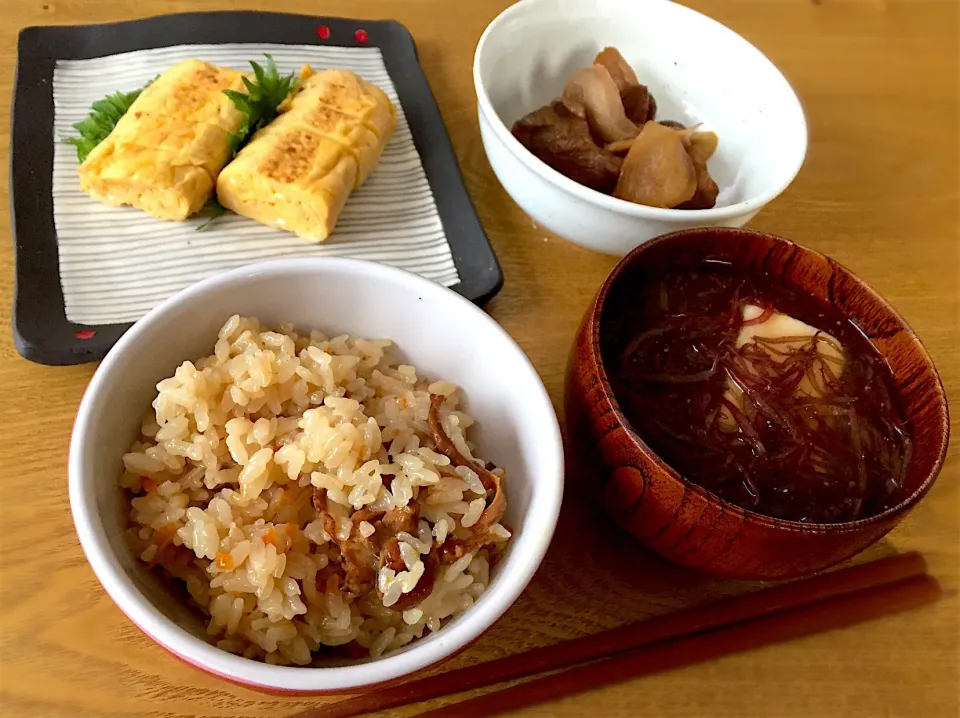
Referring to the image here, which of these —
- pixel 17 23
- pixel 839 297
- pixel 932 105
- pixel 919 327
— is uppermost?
pixel 17 23

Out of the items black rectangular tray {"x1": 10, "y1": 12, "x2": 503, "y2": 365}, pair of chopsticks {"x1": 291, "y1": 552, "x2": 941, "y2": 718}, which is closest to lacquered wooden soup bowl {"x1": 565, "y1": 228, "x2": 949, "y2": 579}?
pair of chopsticks {"x1": 291, "y1": 552, "x2": 941, "y2": 718}

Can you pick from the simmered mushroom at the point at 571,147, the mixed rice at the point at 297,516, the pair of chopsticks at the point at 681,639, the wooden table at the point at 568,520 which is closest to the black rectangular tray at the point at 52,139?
the wooden table at the point at 568,520

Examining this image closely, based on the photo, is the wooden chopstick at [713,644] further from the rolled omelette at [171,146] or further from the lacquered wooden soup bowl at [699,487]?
the rolled omelette at [171,146]

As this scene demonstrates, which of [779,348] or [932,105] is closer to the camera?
[779,348]

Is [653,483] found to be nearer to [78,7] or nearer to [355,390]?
[355,390]

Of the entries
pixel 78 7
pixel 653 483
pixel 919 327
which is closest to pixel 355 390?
pixel 653 483

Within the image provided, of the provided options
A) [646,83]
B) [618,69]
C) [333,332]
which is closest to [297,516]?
[333,332]

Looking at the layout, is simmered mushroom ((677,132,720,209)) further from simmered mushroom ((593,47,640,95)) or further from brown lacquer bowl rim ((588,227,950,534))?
brown lacquer bowl rim ((588,227,950,534))
